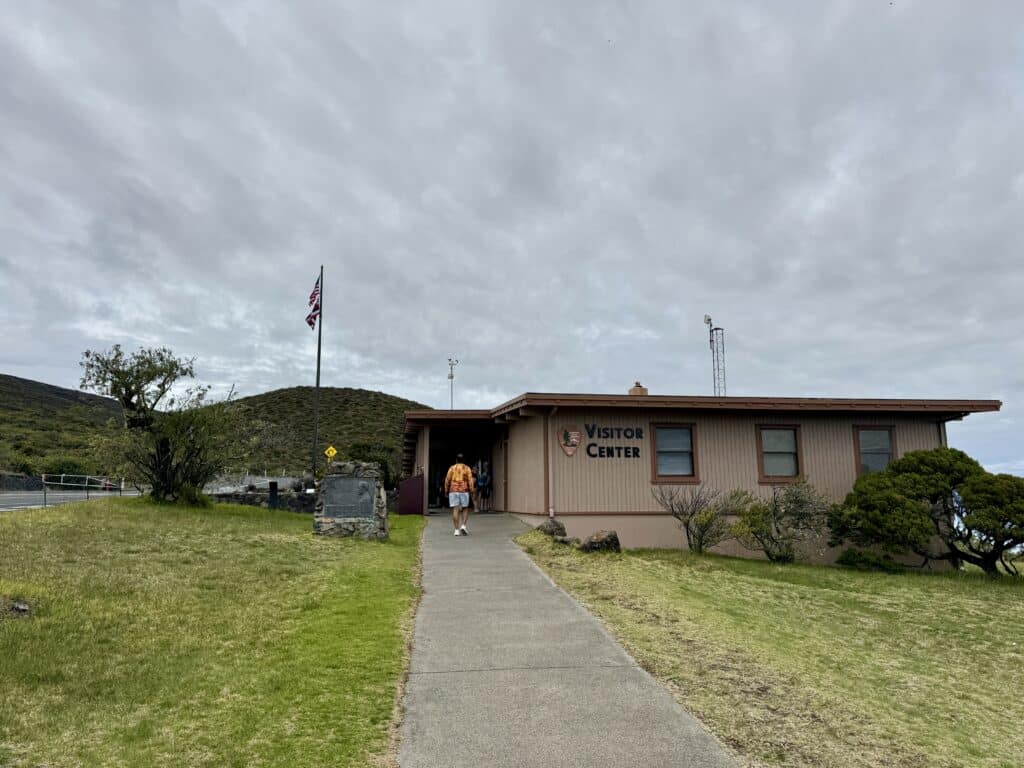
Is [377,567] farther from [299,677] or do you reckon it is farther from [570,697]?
[570,697]

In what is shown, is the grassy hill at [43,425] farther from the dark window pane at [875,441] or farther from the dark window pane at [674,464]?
the dark window pane at [875,441]

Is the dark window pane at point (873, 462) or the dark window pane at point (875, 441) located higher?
the dark window pane at point (875, 441)

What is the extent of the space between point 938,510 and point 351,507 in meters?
12.0

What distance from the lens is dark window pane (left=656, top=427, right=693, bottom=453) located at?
55.7 ft

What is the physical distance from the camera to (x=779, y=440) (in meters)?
17.5

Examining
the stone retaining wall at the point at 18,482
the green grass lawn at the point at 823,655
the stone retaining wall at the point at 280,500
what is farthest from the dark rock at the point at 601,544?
the stone retaining wall at the point at 18,482

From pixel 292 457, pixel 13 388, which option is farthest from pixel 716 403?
pixel 13 388

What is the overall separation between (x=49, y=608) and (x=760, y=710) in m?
6.62

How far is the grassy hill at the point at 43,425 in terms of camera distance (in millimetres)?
36312

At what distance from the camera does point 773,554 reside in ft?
50.4

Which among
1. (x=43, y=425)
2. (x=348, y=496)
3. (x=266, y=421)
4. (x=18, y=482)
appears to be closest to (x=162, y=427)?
(x=348, y=496)

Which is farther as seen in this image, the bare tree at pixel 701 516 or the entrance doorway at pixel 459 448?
the entrance doorway at pixel 459 448

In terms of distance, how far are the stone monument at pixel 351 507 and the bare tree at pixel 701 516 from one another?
623 cm

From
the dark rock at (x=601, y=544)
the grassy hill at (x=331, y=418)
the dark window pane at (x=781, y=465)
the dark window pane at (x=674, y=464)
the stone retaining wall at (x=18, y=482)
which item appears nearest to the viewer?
the dark rock at (x=601, y=544)
